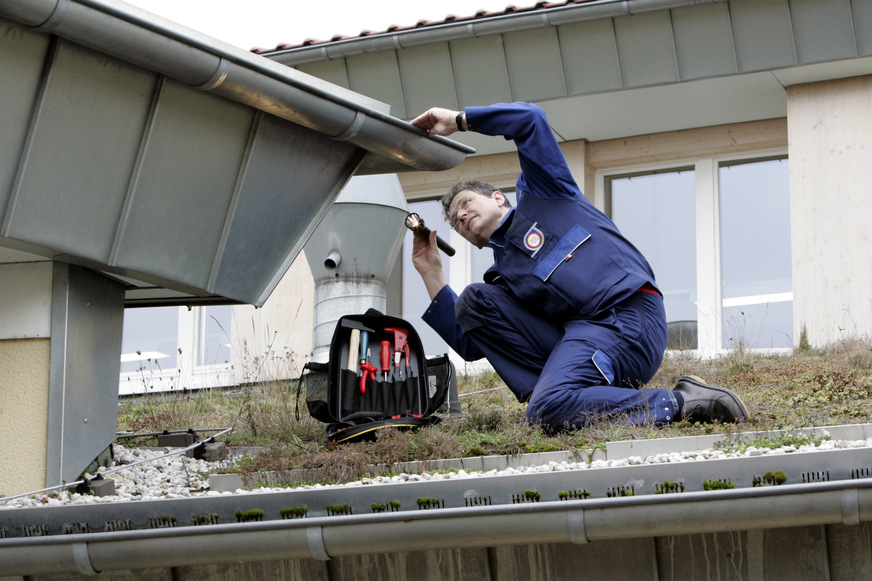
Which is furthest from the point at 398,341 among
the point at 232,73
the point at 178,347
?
the point at 178,347

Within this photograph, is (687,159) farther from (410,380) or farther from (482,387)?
(410,380)

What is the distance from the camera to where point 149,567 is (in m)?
3.69

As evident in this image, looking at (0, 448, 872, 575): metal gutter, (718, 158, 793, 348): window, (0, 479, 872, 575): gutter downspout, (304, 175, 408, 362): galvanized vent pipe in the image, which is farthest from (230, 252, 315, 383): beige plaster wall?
(0, 479, 872, 575): gutter downspout

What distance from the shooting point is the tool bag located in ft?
19.3

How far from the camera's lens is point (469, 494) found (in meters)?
3.61

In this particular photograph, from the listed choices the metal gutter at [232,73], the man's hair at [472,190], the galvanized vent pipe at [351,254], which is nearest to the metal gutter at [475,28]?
the galvanized vent pipe at [351,254]

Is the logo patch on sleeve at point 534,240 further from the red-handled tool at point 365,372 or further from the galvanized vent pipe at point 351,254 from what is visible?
the galvanized vent pipe at point 351,254

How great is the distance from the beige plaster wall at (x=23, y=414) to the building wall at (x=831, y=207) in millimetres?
7553

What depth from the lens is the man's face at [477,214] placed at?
6.08 metres

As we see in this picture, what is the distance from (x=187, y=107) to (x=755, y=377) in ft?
14.8

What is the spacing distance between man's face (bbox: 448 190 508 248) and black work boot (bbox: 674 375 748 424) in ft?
5.08

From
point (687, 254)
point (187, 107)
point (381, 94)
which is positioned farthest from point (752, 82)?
point (187, 107)

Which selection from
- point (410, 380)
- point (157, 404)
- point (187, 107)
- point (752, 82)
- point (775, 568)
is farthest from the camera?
point (752, 82)

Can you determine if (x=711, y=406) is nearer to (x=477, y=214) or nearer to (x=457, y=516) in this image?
(x=477, y=214)
